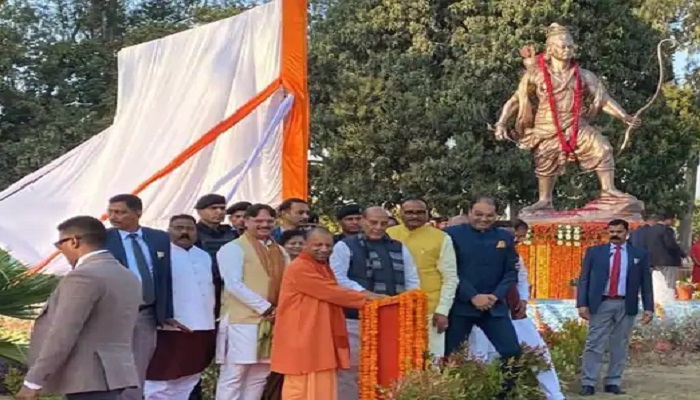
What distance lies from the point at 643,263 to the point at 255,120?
389 centimetres

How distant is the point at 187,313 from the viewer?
Result: 716 centimetres

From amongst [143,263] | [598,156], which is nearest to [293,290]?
[143,263]

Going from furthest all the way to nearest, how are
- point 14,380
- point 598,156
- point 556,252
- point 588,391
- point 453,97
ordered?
1. point 453,97
2. point 598,156
3. point 556,252
4. point 588,391
5. point 14,380

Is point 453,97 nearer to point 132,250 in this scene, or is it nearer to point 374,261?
point 374,261

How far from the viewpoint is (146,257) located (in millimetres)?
6766

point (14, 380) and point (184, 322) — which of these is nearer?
point (184, 322)

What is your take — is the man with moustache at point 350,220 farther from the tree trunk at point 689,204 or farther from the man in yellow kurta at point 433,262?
the tree trunk at point 689,204

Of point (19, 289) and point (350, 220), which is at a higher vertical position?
point (350, 220)

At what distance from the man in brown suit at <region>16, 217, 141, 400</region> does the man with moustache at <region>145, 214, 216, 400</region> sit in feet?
6.93

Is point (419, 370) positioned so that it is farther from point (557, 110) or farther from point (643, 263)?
point (557, 110)

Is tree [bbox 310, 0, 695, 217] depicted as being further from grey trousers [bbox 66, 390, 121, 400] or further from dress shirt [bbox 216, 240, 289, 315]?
grey trousers [bbox 66, 390, 121, 400]

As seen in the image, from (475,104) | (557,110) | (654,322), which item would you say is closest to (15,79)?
(475,104)

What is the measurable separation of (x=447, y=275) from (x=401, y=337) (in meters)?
0.81

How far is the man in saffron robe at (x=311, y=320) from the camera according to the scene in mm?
6754
